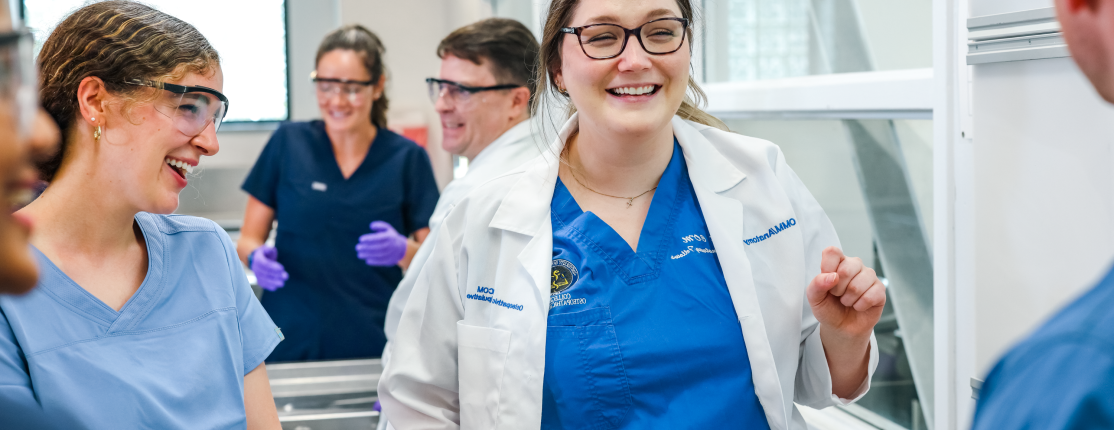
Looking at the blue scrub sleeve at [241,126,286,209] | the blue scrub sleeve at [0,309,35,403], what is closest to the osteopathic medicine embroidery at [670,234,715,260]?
the blue scrub sleeve at [0,309,35,403]

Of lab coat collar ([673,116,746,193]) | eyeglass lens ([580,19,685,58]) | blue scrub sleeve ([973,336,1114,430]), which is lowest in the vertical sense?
blue scrub sleeve ([973,336,1114,430])

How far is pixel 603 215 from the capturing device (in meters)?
1.19

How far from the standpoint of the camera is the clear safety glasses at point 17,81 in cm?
26

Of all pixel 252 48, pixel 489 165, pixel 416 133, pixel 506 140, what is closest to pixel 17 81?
pixel 489 165

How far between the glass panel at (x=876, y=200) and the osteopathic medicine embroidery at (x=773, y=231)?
49cm

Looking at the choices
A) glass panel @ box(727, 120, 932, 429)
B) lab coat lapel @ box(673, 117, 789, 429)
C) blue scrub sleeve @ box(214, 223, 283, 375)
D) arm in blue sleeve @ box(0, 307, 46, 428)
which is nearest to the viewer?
arm in blue sleeve @ box(0, 307, 46, 428)

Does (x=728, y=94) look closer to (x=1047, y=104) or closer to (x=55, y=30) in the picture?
(x=1047, y=104)

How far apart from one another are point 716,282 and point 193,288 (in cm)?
76

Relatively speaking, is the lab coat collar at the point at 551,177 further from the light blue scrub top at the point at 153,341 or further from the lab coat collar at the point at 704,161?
the light blue scrub top at the point at 153,341

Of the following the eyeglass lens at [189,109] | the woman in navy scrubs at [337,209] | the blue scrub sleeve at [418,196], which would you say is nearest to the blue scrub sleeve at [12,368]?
the eyeglass lens at [189,109]

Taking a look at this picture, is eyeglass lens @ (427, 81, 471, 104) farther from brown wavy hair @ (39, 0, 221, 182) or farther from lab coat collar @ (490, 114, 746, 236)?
brown wavy hair @ (39, 0, 221, 182)

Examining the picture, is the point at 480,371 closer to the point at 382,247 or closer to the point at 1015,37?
the point at 1015,37

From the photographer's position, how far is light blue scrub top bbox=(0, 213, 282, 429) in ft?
2.98

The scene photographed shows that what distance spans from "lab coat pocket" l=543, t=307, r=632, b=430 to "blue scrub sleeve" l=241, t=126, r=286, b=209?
1.68 meters
